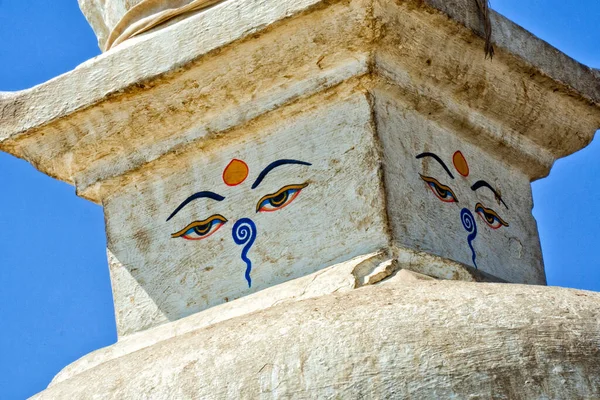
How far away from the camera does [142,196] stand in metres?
4.49

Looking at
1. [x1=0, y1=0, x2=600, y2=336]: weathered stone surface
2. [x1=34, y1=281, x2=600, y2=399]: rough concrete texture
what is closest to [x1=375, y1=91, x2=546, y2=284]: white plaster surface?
[x1=0, y1=0, x2=600, y2=336]: weathered stone surface

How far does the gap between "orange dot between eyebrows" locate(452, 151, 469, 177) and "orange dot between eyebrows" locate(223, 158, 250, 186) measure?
66 centimetres

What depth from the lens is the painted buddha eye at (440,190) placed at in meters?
4.27

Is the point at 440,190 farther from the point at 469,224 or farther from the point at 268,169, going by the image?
the point at 268,169

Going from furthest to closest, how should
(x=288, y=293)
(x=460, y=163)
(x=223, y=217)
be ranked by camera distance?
1. (x=460, y=163)
2. (x=223, y=217)
3. (x=288, y=293)

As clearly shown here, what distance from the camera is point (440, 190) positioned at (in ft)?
14.1

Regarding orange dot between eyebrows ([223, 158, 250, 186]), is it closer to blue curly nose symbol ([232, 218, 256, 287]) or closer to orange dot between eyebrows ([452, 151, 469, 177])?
blue curly nose symbol ([232, 218, 256, 287])

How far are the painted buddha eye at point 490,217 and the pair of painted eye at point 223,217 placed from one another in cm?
63

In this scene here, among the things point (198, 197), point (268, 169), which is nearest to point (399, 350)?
point (268, 169)

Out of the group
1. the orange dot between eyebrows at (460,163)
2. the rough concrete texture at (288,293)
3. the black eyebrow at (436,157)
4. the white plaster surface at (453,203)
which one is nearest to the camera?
the rough concrete texture at (288,293)

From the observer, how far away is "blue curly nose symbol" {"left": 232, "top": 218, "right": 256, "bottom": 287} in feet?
13.8

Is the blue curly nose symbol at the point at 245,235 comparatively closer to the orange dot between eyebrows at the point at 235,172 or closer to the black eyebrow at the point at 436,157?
the orange dot between eyebrows at the point at 235,172

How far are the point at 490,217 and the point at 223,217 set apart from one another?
865 mm

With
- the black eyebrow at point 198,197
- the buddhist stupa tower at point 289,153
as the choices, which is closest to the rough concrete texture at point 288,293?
the buddhist stupa tower at point 289,153
